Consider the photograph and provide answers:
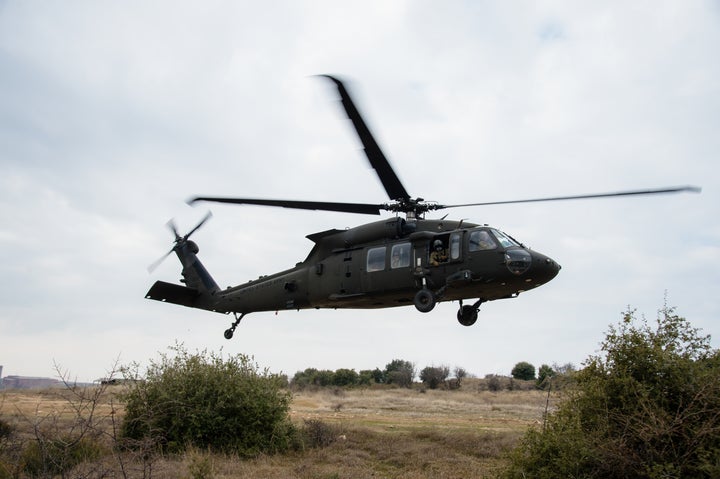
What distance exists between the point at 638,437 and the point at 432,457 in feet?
32.3

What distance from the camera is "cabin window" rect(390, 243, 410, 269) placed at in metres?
14.5

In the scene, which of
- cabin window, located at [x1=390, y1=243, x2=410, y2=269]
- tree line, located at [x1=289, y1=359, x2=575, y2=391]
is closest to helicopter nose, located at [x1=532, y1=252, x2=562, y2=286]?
cabin window, located at [x1=390, y1=243, x2=410, y2=269]

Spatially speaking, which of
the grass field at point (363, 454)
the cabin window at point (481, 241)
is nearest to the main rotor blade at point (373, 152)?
the cabin window at point (481, 241)

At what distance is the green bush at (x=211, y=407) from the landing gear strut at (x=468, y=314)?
25.2 ft

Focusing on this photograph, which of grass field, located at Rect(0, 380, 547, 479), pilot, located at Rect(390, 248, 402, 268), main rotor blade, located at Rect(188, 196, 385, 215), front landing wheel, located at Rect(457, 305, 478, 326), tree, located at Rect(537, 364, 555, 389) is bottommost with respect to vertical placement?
grass field, located at Rect(0, 380, 547, 479)

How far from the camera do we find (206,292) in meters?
19.7

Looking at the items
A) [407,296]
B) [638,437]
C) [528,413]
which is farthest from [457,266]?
[528,413]

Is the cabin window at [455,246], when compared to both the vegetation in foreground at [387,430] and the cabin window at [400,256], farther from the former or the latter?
the vegetation in foreground at [387,430]

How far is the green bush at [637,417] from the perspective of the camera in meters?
8.09

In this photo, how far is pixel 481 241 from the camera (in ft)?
45.2

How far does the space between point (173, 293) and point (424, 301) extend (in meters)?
9.42

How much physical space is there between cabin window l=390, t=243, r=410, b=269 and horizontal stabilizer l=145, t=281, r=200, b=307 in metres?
8.26

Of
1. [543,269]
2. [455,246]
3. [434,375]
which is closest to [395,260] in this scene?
[455,246]

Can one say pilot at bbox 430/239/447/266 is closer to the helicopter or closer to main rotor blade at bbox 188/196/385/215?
the helicopter
